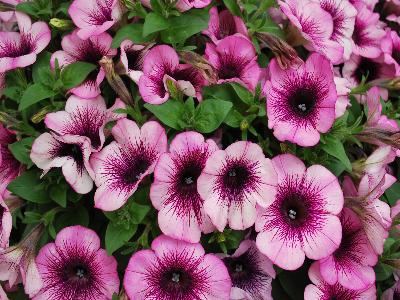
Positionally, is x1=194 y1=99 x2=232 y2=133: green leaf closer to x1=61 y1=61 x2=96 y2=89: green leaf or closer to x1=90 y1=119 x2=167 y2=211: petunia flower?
x1=90 y1=119 x2=167 y2=211: petunia flower

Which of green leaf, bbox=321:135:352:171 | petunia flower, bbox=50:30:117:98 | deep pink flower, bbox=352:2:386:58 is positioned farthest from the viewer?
deep pink flower, bbox=352:2:386:58

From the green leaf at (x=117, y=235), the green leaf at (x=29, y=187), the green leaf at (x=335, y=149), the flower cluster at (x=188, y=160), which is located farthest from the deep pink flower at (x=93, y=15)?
the green leaf at (x=335, y=149)

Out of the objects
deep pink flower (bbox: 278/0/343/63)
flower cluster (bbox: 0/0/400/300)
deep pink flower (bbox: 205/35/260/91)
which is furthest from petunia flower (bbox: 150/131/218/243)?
deep pink flower (bbox: 278/0/343/63)

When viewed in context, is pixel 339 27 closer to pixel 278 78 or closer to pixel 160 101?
pixel 278 78

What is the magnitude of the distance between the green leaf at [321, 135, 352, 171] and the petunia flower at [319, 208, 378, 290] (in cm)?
13

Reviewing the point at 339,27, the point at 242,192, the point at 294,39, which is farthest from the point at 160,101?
the point at 339,27

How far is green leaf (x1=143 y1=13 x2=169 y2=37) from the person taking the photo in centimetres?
129

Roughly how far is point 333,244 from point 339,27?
2.35 feet

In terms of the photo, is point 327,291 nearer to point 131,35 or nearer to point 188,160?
point 188,160

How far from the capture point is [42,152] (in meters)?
1.24

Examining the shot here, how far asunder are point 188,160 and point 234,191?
0.43ft

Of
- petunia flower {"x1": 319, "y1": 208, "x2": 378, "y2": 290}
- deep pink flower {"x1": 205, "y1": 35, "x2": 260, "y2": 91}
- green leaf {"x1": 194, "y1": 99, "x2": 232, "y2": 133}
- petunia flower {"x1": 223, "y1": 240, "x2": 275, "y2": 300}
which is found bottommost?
petunia flower {"x1": 223, "y1": 240, "x2": 275, "y2": 300}

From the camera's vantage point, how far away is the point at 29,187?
1.30 meters

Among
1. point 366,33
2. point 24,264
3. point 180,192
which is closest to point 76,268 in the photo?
point 24,264
